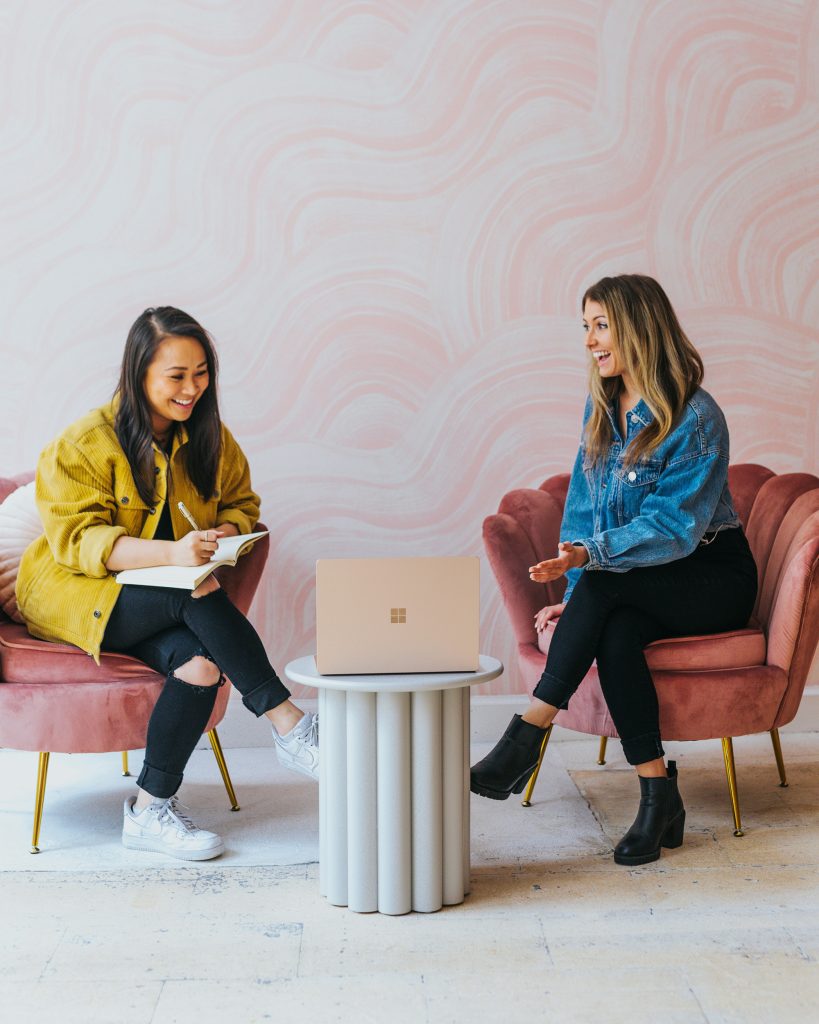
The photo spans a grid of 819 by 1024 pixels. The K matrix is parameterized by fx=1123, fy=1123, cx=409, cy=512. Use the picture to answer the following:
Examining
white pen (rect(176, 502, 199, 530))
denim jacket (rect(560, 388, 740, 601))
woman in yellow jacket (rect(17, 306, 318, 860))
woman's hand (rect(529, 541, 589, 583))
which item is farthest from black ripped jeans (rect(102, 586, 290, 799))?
denim jacket (rect(560, 388, 740, 601))

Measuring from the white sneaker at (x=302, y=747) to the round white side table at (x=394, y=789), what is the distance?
0.18 m

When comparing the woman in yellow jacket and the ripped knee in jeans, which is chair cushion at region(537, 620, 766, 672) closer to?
the woman in yellow jacket

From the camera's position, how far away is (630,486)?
256 cm

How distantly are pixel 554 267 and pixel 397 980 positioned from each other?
207 centimetres

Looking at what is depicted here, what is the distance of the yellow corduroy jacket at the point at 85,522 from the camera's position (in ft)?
8.01

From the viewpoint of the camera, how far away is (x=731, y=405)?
3326 mm

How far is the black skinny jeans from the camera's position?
2355 mm

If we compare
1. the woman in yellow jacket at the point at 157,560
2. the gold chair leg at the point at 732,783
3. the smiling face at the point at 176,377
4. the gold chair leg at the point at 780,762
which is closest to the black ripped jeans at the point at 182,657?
the woman in yellow jacket at the point at 157,560

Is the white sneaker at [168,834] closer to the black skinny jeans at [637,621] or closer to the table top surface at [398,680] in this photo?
the table top surface at [398,680]

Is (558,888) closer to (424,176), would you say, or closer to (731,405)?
(731,405)

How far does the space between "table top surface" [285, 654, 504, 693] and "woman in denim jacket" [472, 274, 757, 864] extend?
0.31 meters

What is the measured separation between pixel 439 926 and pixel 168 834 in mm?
672

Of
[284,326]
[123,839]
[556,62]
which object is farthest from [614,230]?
[123,839]

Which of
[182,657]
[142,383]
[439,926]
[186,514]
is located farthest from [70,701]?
[439,926]
